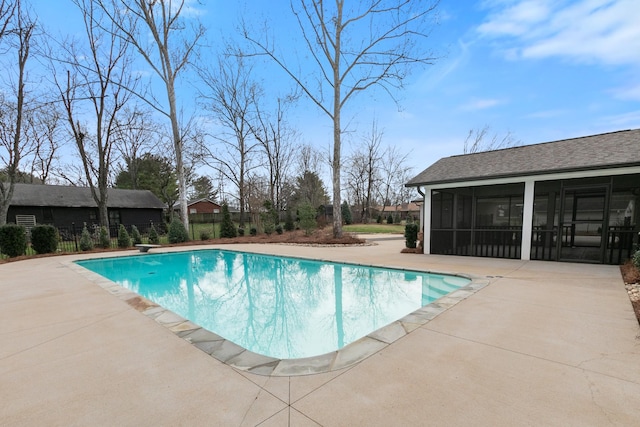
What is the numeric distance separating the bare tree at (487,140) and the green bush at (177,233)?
22.2 meters

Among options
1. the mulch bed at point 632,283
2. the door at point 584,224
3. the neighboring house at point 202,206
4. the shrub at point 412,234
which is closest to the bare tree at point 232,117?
the shrub at point 412,234

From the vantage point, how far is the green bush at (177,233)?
13.5 metres

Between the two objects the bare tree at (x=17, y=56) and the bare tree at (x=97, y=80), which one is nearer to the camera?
the bare tree at (x=17, y=56)

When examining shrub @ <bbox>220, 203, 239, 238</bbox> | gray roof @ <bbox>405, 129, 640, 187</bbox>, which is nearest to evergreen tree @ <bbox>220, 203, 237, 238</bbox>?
shrub @ <bbox>220, 203, 239, 238</bbox>

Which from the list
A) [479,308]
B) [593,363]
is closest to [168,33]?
[479,308]

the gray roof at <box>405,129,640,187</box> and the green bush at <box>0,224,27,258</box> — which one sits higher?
the gray roof at <box>405,129,640,187</box>

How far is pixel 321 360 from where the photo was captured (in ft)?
7.75

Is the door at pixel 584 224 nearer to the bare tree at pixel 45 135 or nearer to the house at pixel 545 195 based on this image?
the house at pixel 545 195

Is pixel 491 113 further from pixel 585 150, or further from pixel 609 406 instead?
pixel 609 406

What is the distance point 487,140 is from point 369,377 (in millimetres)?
25538

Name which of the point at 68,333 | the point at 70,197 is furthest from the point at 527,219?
the point at 70,197

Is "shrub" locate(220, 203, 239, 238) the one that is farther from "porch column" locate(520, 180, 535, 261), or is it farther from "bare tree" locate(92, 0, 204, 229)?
"porch column" locate(520, 180, 535, 261)

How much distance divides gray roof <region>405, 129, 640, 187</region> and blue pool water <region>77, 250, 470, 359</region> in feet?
11.7

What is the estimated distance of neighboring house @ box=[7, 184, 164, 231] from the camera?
619 inches
